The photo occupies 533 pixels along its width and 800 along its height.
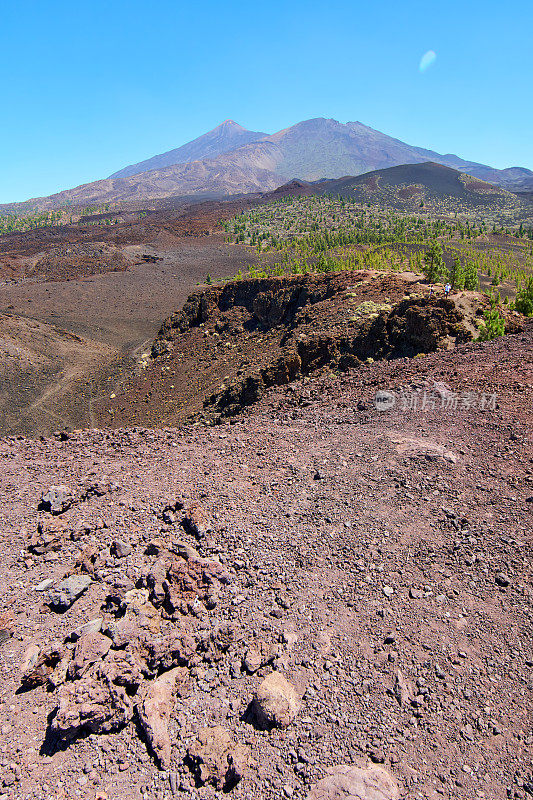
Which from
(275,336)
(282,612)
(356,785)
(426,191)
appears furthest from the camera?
(426,191)

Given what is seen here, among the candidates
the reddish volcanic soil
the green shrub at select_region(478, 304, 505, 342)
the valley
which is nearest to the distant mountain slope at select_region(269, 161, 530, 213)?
the green shrub at select_region(478, 304, 505, 342)

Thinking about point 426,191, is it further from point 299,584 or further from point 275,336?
point 299,584

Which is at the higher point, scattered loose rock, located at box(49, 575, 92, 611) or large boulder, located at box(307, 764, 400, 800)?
scattered loose rock, located at box(49, 575, 92, 611)

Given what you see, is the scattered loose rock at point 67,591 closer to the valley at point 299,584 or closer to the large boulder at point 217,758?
the valley at point 299,584

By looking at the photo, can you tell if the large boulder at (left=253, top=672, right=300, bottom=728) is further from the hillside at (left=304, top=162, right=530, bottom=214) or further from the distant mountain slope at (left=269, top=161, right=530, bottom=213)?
the distant mountain slope at (left=269, top=161, right=530, bottom=213)

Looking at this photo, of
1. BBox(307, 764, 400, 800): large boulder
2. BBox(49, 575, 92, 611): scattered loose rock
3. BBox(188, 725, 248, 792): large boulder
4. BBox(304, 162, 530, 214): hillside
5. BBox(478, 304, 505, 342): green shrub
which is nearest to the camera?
BBox(307, 764, 400, 800): large boulder

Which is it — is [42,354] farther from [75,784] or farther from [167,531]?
[75,784]

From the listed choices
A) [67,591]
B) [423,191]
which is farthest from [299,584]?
[423,191]

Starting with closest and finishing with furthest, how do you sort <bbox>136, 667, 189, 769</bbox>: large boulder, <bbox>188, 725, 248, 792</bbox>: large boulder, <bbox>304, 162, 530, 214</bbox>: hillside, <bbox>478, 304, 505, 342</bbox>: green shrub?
1. <bbox>188, 725, 248, 792</bbox>: large boulder
2. <bbox>136, 667, 189, 769</bbox>: large boulder
3. <bbox>478, 304, 505, 342</bbox>: green shrub
4. <bbox>304, 162, 530, 214</bbox>: hillside
